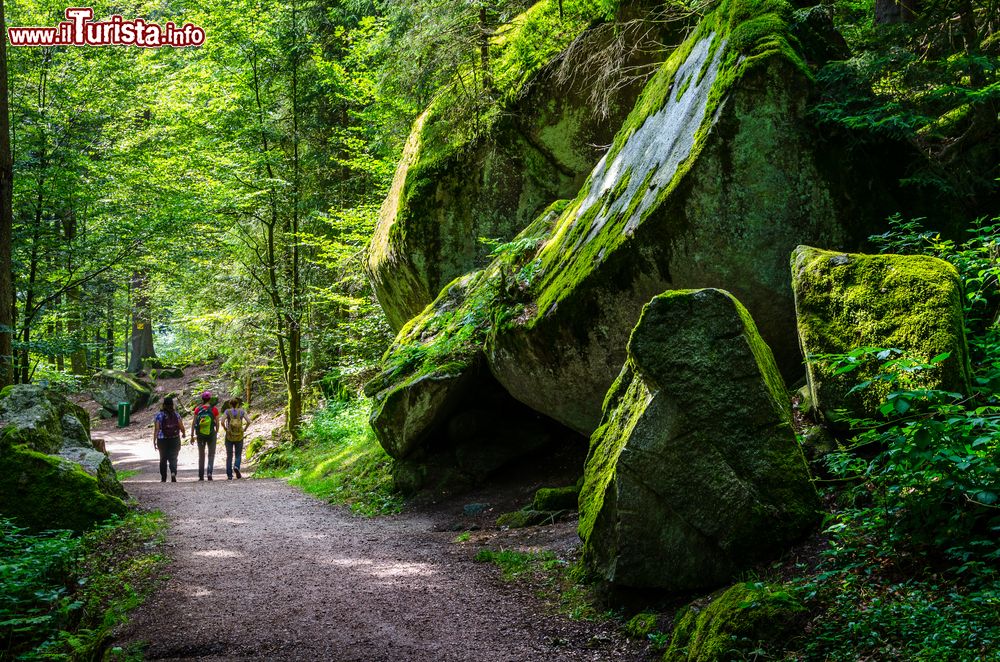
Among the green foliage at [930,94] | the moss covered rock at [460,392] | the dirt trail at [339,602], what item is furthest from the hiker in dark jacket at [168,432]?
the green foliage at [930,94]

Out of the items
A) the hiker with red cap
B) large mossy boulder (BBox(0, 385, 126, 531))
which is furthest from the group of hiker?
large mossy boulder (BBox(0, 385, 126, 531))

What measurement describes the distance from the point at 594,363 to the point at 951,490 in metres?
4.23

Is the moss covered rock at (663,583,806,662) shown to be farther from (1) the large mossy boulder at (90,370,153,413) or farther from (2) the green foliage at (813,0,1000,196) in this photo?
(1) the large mossy boulder at (90,370,153,413)

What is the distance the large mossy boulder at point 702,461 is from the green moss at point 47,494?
271 inches

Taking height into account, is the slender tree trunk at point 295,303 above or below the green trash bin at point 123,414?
above

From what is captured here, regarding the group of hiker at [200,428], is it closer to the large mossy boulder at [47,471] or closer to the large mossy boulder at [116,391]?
the large mossy boulder at [47,471]

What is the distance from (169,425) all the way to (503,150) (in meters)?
9.24

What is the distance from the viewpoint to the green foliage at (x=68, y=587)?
5.03 m

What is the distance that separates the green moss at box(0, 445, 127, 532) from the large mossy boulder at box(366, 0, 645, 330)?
7.20 m

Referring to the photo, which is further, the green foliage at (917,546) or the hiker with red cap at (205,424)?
the hiker with red cap at (205,424)

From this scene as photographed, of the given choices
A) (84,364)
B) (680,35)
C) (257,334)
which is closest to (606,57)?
(680,35)

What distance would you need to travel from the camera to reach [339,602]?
20.0ft

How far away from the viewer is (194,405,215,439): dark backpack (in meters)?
14.7

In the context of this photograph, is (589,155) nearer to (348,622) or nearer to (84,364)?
(348,622)
